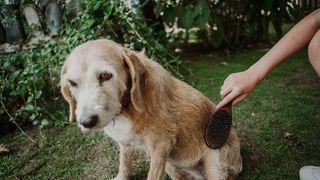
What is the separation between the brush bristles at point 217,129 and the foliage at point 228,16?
10.8 ft

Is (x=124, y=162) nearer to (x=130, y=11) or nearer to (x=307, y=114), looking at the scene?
(x=307, y=114)

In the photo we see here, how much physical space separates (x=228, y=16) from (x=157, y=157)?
4.81m

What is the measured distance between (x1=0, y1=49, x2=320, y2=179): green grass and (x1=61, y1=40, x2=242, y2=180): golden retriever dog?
0.42 m

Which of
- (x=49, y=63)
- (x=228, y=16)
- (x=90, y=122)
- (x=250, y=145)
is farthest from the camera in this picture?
(x=228, y=16)

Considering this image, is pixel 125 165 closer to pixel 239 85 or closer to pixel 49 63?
pixel 239 85

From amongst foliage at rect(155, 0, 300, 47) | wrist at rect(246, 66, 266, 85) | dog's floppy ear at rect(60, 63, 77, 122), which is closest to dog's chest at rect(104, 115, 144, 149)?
dog's floppy ear at rect(60, 63, 77, 122)

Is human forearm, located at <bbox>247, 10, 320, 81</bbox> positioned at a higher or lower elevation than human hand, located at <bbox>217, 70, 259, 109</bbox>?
higher

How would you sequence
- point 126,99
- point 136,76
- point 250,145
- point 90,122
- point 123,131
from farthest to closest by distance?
point 250,145
point 123,131
point 126,99
point 136,76
point 90,122

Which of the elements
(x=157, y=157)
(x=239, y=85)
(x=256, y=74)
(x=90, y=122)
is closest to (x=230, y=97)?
(x=239, y=85)

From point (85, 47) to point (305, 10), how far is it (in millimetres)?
5048

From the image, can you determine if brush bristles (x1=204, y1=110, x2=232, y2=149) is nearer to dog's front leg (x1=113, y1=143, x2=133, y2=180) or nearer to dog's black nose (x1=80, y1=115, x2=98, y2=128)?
dog's front leg (x1=113, y1=143, x2=133, y2=180)

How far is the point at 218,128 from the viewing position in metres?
3.15

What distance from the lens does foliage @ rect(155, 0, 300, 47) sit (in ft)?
20.6

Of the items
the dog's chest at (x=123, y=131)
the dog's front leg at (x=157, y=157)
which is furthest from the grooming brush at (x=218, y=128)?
the dog's chest at (x=123, y=131)
